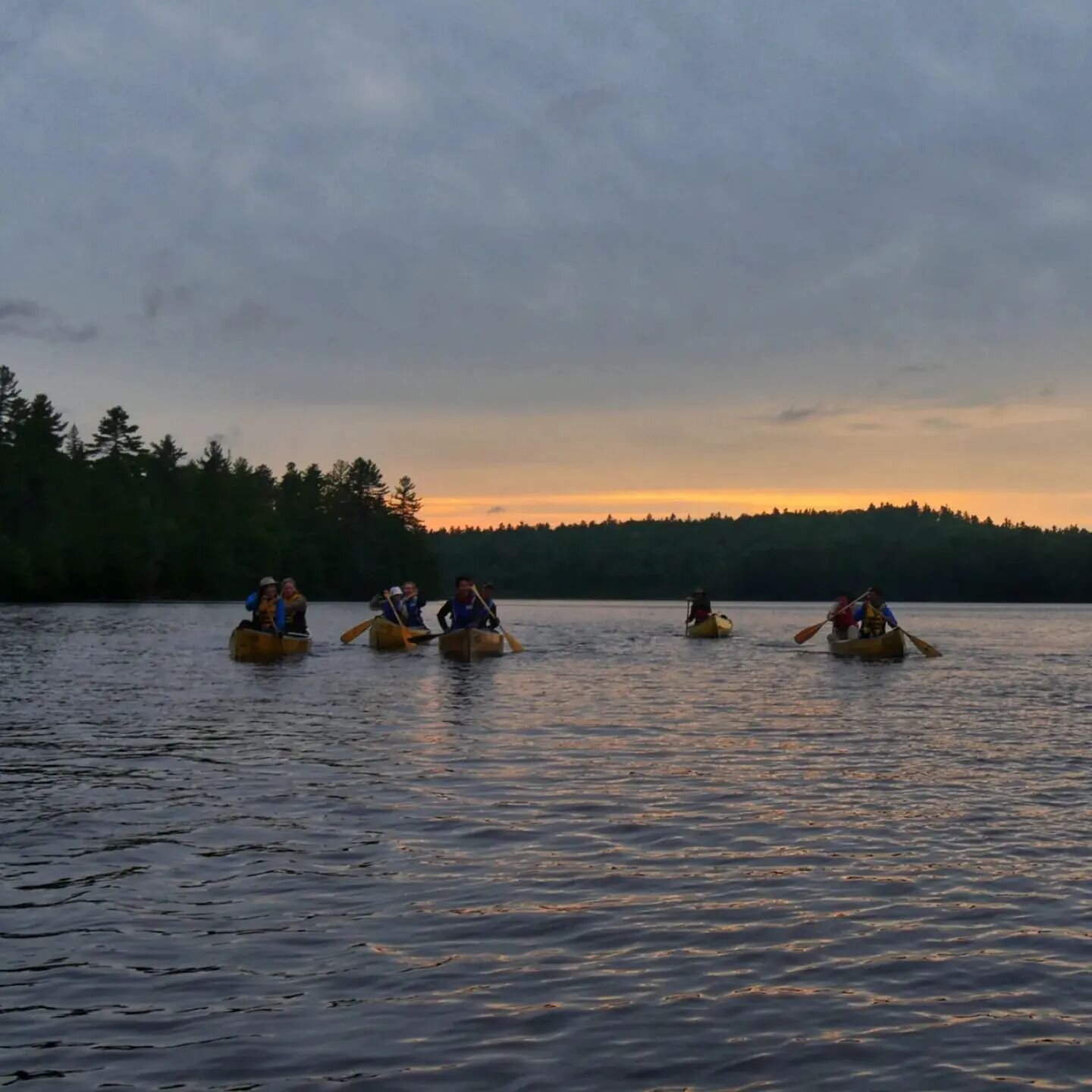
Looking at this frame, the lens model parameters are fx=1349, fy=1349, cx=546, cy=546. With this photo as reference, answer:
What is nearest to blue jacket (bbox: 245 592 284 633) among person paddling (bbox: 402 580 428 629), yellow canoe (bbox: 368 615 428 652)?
yellow canoe (bbox: 368 615 428 652)

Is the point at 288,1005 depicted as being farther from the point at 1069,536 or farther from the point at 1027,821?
the point at 1069,536

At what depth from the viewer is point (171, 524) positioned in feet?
391

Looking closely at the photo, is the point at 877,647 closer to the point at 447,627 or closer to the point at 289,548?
the point at 447,627

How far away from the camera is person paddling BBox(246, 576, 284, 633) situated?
3731 centimetres

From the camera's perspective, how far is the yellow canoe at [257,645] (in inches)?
1435

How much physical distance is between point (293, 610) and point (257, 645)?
2.76 meters

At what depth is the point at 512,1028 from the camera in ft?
22.3

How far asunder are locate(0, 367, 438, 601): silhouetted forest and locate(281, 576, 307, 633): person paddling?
6382 centimetres

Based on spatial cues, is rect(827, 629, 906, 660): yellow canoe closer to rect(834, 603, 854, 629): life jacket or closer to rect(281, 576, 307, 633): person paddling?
rect(834, 603, 854, 629): life jacket

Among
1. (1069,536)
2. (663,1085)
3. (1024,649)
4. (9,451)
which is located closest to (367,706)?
(663,1085)

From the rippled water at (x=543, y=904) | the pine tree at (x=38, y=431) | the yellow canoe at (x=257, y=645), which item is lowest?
the rippled water at (x=543, y=904)

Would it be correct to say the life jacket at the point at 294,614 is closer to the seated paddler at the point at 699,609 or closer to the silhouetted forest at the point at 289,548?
the seated paddler at the point at 699,609

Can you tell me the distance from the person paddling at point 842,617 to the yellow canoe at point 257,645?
16.3 m

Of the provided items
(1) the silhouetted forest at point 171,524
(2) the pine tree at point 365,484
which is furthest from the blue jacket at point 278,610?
(2) the pine tree at point 365,484
